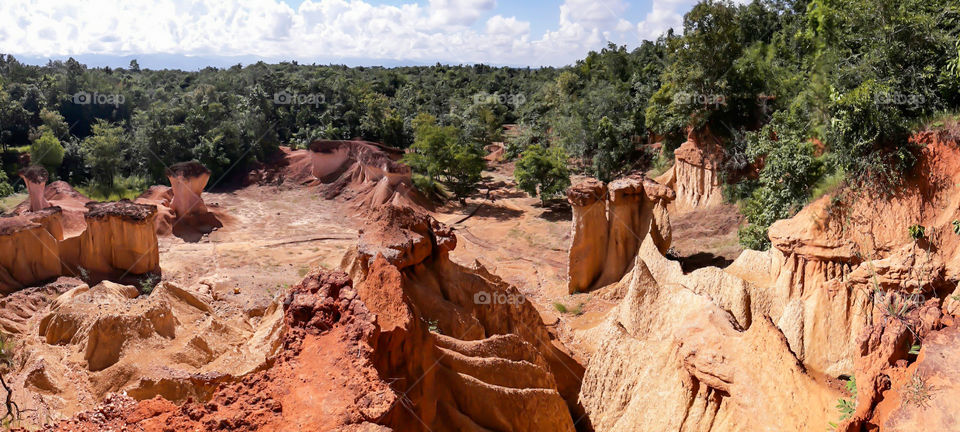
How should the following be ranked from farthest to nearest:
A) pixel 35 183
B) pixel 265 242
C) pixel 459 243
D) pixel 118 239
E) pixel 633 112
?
pixel 633 112, pixel 459 243, pixel 265 242, pixel 35 183, pixel 118 239

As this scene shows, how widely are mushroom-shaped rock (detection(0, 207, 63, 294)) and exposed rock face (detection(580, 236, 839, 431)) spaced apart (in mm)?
15714

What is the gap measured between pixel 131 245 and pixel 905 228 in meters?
20.6

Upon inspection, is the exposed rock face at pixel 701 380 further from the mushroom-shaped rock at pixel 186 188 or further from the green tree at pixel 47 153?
the green tree at pixel 47 153

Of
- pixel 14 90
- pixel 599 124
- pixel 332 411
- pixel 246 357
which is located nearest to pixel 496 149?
pixel 599 124

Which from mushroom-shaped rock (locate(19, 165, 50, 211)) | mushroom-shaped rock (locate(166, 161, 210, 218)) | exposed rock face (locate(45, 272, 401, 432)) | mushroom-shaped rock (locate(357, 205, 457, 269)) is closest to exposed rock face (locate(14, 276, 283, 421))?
mushroom-shaped rock (locate(357, 205, 457, 269))

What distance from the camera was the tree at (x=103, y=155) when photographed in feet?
100

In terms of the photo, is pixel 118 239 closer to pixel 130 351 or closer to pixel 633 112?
pixel 130 351

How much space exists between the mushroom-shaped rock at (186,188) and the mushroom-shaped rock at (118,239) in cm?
662

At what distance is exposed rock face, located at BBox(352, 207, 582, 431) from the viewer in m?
5.91

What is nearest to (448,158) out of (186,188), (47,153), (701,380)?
(186,188)

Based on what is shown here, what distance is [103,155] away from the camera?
30.8m

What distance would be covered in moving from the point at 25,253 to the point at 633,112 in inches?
1072

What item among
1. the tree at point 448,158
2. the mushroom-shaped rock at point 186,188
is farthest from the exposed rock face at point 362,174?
the mushroom-shaped rock at point 186,188

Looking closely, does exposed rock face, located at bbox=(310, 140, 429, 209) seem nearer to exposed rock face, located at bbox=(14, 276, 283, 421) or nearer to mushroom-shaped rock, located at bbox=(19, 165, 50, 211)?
mushroom-shaped rock, located at bbox=(19, 165, 50, 211)
